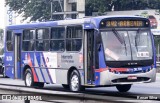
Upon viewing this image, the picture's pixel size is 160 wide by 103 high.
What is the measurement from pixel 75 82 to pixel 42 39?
11.4ft

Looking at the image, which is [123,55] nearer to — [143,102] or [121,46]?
[121,46]

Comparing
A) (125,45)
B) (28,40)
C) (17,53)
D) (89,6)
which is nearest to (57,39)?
(28,40)

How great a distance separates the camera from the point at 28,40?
76.1 feet

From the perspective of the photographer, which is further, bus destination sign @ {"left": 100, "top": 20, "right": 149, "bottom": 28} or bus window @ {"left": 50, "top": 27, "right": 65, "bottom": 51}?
bus window @ {"left": 50, "top": 27, "right": 65, "bottom": 51}

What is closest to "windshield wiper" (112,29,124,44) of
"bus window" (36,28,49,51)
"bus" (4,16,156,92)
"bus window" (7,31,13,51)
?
"bus" (4,16,156,92)

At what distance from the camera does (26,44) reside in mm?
23375

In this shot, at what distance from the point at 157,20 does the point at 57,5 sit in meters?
14.1

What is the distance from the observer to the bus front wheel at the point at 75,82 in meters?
19.0

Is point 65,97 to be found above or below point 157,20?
below

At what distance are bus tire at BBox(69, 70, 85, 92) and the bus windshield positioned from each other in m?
1.75

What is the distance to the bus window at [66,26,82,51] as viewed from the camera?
19.2 m

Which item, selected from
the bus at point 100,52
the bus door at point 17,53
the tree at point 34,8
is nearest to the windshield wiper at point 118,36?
the bus at point 100,52

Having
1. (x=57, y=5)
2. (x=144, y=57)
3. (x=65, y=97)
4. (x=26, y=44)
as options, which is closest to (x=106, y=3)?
(x=57, y=5)

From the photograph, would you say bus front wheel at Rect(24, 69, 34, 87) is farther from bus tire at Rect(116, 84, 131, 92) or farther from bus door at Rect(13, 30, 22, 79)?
bus tire at Rect(116, 84, 131, 92)
